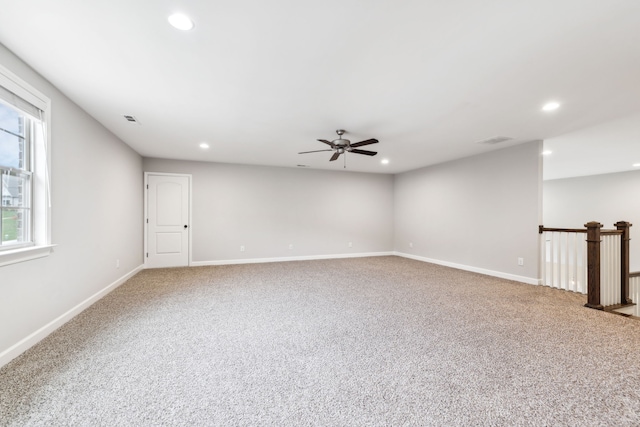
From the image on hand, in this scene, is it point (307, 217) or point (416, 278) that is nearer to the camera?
point (416, 278)

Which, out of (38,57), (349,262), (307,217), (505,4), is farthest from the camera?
(307,217)

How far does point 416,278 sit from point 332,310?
231 centimetres

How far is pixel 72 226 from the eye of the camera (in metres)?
2.97

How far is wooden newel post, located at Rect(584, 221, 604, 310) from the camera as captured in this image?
337cm

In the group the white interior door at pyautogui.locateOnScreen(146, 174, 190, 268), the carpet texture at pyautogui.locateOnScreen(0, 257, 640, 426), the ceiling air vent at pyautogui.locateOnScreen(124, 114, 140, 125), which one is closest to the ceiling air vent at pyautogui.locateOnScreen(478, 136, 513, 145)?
the carpet texture at pyautogui.locateOnScreen(0, 257, 640, 426)

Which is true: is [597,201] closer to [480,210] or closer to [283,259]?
[480,210]

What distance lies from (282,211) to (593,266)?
563 centimetres

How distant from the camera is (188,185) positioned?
603cm

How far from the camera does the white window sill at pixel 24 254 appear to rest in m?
2.02

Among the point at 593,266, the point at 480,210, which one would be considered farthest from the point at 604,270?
the point at 480,210

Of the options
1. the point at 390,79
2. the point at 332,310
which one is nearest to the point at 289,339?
the point at 332,310

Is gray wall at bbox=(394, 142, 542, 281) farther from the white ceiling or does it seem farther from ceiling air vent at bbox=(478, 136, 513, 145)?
the white ceiling

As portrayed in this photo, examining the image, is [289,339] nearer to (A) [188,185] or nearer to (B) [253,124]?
(B) [253,124]

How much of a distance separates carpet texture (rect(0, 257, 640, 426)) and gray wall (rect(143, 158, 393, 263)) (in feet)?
8.78
